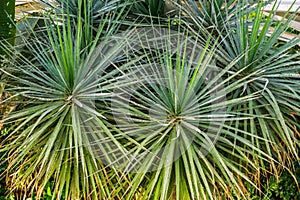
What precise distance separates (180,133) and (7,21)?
3.52 feet

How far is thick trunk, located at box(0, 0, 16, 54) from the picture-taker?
179 cm

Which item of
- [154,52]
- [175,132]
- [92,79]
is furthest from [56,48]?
[175,132]

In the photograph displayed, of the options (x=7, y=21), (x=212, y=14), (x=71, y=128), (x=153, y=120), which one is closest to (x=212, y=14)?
(x=212, y=14)

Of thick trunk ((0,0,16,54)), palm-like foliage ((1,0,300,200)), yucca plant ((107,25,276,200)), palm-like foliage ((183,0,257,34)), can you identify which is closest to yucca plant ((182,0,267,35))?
palm-like foliage ((183,0,257,34))

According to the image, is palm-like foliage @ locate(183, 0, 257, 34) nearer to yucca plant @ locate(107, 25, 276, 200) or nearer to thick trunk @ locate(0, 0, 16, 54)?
yucca plant @ locate(107, 25, 276, 200)

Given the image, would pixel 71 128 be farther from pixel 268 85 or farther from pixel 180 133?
pixel 268 85

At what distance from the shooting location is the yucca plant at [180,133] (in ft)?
4.32

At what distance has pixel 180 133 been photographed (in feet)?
4.37

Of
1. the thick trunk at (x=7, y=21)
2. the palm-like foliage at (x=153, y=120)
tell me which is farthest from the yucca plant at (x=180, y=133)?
the thick trunk at (x=7, y=21)

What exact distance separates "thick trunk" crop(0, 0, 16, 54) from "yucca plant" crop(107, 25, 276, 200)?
0.74m

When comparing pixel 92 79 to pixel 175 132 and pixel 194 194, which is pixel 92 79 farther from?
pixel 194 194

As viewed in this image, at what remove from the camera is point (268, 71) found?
154cm

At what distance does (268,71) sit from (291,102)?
0.16 meters

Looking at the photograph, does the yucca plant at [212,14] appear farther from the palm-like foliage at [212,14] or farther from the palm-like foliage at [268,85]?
the palm-like foliage at [268,85]
